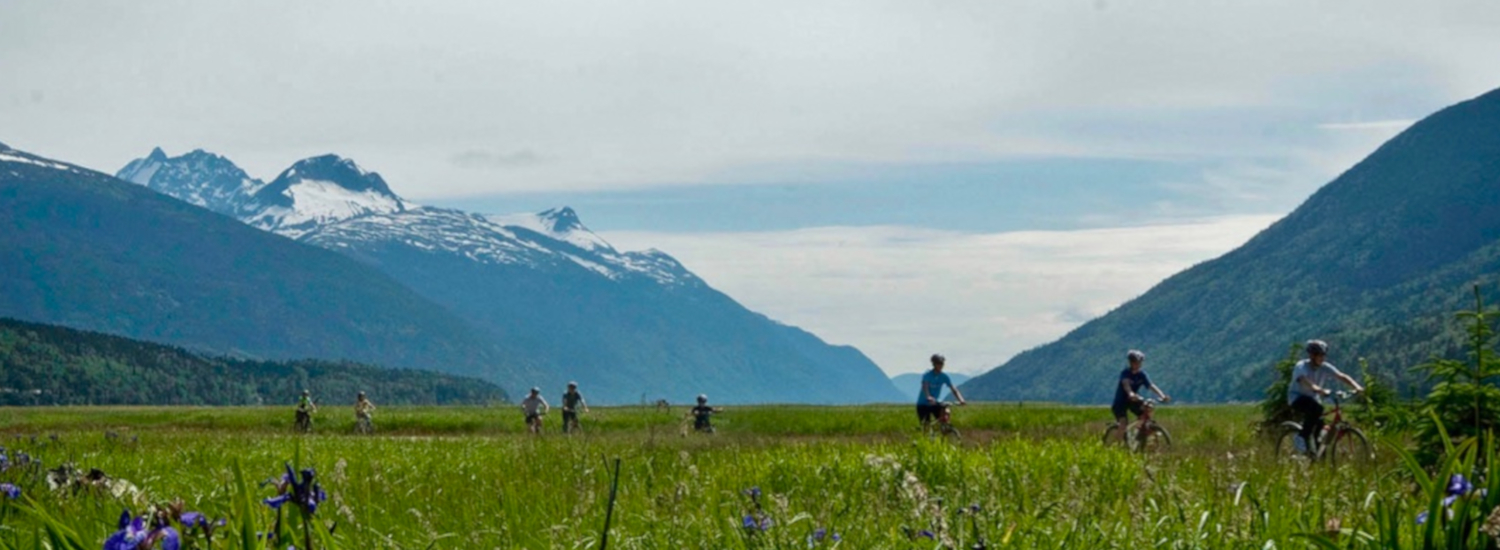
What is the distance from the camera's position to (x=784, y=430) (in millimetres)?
45719

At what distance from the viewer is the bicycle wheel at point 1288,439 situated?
18680mm

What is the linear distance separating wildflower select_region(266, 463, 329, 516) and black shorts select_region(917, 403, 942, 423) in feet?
65.0

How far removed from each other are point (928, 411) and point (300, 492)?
68.3 ft

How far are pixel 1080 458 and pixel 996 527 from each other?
645cm

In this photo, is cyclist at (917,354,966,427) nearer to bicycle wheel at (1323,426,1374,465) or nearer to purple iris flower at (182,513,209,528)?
bicycle wheel at (1323,426,1374,465)

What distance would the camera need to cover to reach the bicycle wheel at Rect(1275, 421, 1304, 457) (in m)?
18.7

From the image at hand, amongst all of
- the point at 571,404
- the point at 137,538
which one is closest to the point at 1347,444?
the point at 137,538

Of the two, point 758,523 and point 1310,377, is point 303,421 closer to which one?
point 1310,377

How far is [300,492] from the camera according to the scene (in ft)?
12.8

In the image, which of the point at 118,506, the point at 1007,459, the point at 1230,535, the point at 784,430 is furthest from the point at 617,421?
the point at 1230,535

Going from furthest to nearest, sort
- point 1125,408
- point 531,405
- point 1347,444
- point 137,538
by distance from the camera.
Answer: point 531,405
point 1125,408
point 1347,444
point 137,538

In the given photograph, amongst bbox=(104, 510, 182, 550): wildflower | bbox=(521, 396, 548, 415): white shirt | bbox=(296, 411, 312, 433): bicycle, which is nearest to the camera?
bbox=(104, 510, 182, 550): wildflower

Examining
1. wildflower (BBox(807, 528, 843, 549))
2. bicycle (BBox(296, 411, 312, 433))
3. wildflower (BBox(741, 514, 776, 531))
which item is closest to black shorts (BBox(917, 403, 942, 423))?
wildflower (BBox(741, 514, 776, 531))

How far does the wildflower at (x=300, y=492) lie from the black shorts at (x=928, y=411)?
19.8 m
